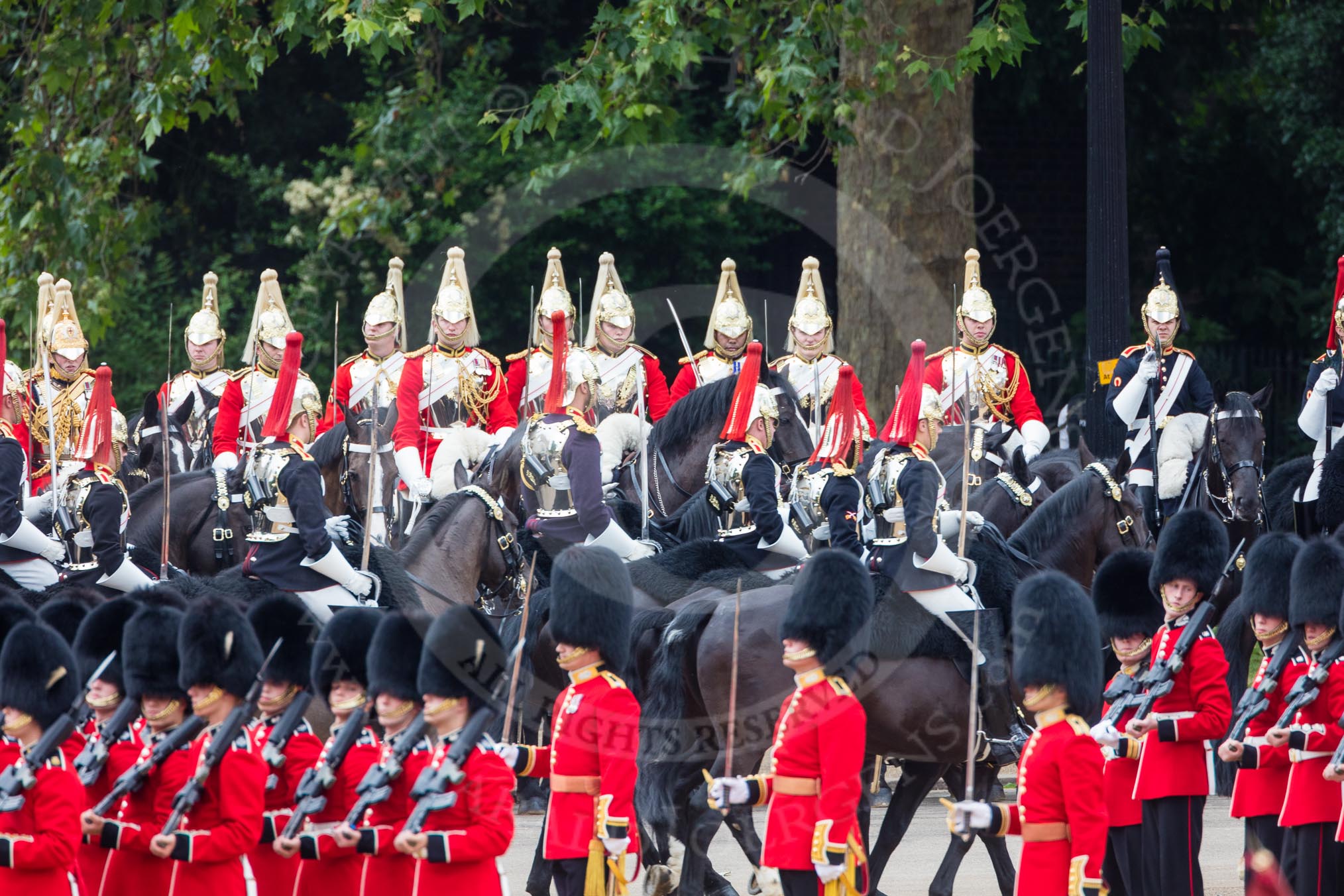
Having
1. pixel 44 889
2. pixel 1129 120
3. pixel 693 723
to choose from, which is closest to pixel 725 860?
pixel 693 723

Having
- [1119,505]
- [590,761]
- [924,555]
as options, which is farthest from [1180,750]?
[1119,505]

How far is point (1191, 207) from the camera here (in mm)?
16875

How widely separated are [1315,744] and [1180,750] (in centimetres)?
41

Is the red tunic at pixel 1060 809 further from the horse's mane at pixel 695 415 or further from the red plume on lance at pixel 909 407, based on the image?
the horse's mane at pixel 695 415

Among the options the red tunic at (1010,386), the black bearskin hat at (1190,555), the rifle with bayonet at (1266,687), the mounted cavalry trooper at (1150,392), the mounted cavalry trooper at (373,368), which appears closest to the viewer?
the rifle with bayonet at (1266,687)

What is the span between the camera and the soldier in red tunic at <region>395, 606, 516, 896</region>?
5176mm

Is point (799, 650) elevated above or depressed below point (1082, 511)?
below

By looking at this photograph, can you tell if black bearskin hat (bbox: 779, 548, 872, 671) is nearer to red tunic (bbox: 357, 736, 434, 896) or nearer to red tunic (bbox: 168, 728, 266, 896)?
red tunic (bbox: 357, 736, 434, 896)

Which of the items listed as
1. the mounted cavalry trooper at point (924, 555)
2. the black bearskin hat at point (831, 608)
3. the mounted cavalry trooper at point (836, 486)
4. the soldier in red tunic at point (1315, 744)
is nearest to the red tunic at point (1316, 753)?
the soldier in red tunic at point (1315, 744)

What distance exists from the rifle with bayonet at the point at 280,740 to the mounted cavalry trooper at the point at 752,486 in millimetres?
2841

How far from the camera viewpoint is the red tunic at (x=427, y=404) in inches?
400

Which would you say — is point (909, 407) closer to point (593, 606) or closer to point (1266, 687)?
point (1266, 687)

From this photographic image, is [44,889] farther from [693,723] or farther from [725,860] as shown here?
[725,860]

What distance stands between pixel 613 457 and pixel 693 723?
243 centimetres
